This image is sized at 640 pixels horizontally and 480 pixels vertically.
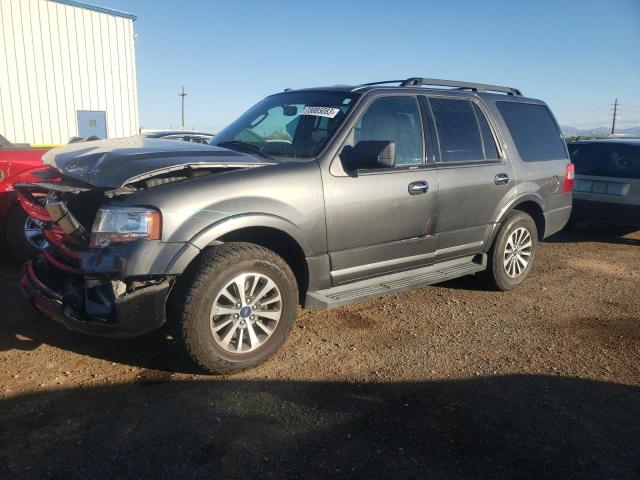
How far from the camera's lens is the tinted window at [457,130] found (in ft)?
15.2

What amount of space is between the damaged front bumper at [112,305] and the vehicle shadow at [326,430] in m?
0.42

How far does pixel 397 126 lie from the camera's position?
4371 millimetres

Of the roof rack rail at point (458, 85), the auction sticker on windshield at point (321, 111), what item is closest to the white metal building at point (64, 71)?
the auction sticker on windshield at point (321, 111)

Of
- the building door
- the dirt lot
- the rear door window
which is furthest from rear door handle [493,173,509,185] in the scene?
the building door

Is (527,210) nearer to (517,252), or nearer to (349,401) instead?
(517,252)

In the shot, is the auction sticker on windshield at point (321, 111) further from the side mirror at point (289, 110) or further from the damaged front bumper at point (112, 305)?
the damaged front bumper at point (112, 305)

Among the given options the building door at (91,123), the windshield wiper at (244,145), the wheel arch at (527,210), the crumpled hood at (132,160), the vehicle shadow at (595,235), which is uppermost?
the building door at (91,123)

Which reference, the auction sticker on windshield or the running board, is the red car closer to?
the auction sticker on windshield

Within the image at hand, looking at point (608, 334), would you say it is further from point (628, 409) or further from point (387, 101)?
point (387, 101)

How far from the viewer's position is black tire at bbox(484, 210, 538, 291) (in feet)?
17.2

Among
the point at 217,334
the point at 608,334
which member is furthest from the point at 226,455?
the point at 608,334

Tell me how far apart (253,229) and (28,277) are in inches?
63.9

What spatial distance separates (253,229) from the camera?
11.6 ft

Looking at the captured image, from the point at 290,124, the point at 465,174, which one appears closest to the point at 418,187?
the point at 465,174
